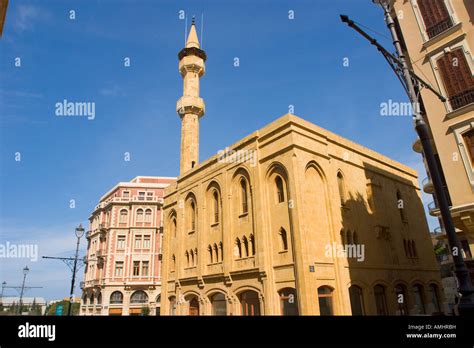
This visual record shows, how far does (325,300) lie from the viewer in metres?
18.5

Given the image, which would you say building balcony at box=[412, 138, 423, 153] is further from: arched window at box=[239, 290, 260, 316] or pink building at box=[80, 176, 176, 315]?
pink building at box=[80, 176, 176, 315]

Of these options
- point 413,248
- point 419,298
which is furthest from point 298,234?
point 413,248

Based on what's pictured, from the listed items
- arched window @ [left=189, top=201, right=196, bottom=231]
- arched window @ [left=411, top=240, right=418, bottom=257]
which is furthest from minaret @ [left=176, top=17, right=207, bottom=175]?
arched window @ [left=411, top=240, right=418, bottom=257]

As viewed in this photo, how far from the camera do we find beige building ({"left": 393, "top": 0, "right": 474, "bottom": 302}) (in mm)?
12797

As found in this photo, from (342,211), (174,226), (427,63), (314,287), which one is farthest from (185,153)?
(427,63)

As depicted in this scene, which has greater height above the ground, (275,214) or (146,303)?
(275,214)

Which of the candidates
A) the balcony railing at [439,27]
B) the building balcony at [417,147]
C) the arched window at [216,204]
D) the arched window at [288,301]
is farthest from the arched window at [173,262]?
the balcony railing at [439,27]

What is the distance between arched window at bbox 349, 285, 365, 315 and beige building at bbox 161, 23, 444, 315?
0.06 meters

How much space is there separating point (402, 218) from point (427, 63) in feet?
53.9

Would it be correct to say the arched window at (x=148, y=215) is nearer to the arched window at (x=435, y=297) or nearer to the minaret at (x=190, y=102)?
the minaret at (x=190, y=102)

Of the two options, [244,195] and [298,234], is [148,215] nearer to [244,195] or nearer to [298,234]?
[244,195]

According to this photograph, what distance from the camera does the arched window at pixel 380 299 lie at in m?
21.6

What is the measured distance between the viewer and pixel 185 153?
32.4m

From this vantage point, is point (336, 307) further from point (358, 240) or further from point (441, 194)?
point (441, 194)
